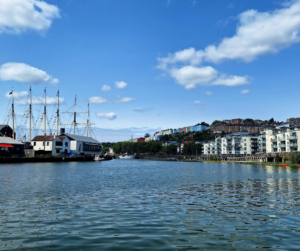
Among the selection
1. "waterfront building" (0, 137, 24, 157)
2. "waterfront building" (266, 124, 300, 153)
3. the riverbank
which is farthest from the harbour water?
"waterfront building" (266, 124, 300, 153)

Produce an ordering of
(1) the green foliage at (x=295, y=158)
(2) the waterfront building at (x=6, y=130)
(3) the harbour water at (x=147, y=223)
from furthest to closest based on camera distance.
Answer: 1. (2) the waterfront building at (x=6, y=130)
2. (1) the green foliage at (x=295, y=158)
3. (3) the harbour water at (x=147, y=223)

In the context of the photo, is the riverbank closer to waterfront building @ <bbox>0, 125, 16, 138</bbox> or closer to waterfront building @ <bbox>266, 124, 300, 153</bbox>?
waterfront building @ <bbox>0, 125, 16, 138</bbox>

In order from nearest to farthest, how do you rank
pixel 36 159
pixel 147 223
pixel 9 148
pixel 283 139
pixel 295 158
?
pixel 147 223 < pixel 295 158 < pixel 9 148 < pixel 36 159 < pixel 283 139

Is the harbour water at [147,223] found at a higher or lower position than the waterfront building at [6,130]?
lower

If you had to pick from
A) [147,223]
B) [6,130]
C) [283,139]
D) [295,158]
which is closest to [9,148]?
[6,130]

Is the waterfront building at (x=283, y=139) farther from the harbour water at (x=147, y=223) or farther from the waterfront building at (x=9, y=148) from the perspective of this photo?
the waterfront building at (x=9, y=148)

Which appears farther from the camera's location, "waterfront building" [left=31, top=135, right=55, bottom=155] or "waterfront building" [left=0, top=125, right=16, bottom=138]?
"waterfront building" [left=0, top=125, right=16, bottom=138]

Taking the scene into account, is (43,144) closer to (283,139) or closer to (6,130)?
(6,130)

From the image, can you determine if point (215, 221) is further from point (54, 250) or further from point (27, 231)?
point (27, 231)

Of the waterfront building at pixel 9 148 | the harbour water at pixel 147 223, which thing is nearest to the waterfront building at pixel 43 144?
the waterfront building at pixel 9 148

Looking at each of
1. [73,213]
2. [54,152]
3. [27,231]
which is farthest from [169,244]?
[54,152]

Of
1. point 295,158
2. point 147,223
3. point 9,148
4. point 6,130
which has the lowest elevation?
point 147,223

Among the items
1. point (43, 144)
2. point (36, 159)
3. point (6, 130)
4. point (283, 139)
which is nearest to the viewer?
point (36, 159)

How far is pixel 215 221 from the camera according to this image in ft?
59.6
